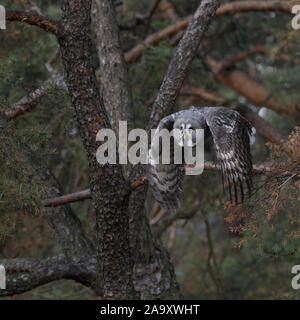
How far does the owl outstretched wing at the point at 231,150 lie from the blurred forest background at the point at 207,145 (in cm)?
21

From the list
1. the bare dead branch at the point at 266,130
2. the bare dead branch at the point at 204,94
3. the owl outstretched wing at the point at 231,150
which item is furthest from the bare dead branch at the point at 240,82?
the owl outstretched wing at the point at 231,150

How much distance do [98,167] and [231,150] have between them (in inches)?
37.8

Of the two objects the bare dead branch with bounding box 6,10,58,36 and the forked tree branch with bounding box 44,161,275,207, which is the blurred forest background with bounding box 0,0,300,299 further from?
the bare dead branch with bounding box 6,10,58,36

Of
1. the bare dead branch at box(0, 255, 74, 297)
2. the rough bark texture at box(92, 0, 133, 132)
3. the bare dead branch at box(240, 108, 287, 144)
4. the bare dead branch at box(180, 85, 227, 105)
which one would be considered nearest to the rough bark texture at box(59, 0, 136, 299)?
the bare dead branch at box(0, 255, 74, 297)

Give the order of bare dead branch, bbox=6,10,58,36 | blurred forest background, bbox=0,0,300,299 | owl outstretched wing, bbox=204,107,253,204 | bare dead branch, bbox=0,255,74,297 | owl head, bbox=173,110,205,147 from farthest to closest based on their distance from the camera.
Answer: bare dead branch, bbox=0,255,74,297 → blurred forest background, bbox=0,0,300,299 → owl head, bbox=173,110,205,147 → owl outstretched wing, bbox=204,107,253,204 → bare dead branch, bbox=6,10,58,36

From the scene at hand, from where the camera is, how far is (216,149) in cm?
412

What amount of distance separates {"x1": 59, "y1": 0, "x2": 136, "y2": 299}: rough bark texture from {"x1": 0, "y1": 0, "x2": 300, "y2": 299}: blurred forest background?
1.68ft

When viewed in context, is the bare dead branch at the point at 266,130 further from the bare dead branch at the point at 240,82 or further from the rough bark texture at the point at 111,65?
the rough bark texture at the point at 111,65

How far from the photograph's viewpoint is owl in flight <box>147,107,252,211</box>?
4102 millimetres

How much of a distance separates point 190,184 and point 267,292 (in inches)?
157

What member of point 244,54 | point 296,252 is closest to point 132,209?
point 296,252

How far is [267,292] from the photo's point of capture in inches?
407

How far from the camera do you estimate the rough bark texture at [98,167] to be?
3984 millimetres

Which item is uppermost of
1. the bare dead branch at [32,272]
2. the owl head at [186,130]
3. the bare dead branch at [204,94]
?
the bare dead branch at [204,94]
